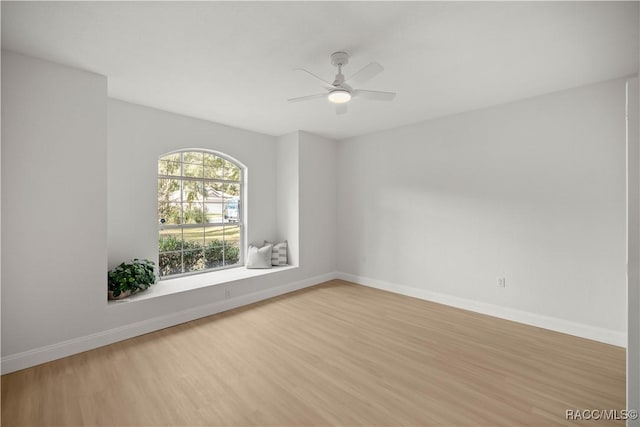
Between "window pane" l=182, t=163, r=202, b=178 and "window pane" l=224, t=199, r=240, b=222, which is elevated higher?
"window pane" l=182, t=163, r=202, b=178

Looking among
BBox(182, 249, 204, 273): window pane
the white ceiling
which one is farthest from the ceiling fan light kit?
BBox(182, 249, 204, 273): window pane

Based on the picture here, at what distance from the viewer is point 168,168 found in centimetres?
396

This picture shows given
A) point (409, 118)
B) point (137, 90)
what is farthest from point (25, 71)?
point (409, 118)

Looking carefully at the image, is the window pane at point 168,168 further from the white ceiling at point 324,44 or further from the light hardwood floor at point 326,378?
the light hardwood floor at point 326,378

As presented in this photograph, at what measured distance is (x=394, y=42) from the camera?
2.18 meters

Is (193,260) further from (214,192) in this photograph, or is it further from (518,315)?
(518,315)

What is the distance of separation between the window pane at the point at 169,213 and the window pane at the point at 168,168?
17.4 inches

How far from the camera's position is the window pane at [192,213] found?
4133mm

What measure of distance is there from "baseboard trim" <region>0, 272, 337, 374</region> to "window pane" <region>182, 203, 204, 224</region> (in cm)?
131

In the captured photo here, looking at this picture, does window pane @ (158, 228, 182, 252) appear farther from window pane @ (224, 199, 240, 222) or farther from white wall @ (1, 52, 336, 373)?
window pane @ (224, 199, 240, 222)

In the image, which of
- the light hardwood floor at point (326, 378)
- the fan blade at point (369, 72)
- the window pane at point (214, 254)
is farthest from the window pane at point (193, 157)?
the fan blade at point (369, 72)

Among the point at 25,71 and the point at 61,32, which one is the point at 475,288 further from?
the point at 25,71

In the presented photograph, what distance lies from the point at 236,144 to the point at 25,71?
245cm

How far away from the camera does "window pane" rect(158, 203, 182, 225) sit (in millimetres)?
3877
